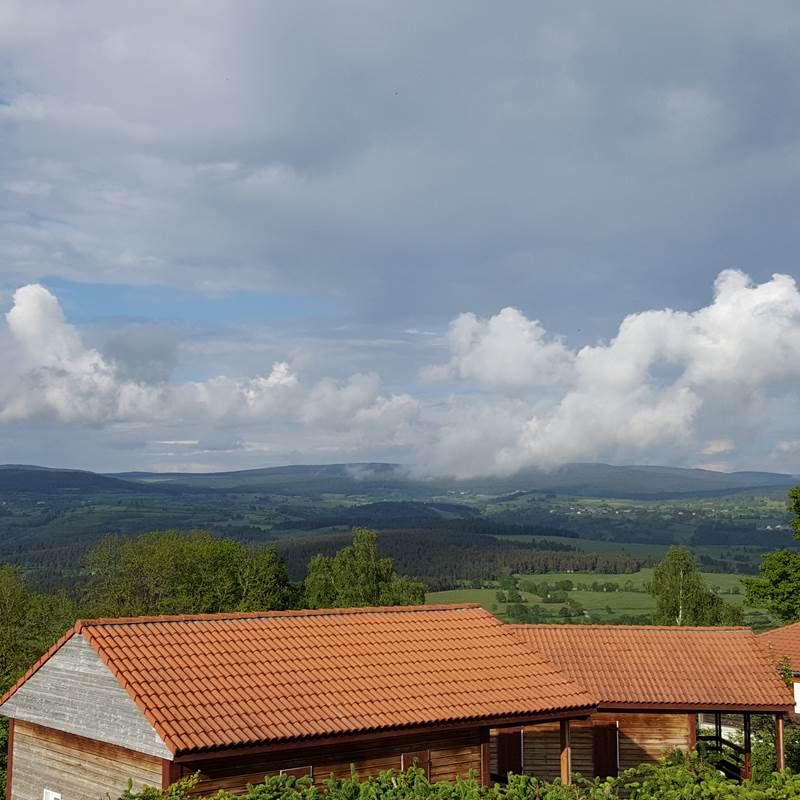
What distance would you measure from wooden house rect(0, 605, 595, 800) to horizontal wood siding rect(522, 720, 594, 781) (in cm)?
389

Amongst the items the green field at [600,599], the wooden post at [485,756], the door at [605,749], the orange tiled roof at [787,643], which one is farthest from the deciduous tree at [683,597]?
the green field at [600,599]

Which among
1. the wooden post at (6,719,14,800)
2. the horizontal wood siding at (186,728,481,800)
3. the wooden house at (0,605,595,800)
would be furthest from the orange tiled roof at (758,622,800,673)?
the wooden post at (6,719,14,800)

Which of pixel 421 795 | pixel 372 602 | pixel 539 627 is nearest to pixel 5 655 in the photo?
pixel 372 602

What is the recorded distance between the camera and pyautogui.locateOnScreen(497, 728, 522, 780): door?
23750mm

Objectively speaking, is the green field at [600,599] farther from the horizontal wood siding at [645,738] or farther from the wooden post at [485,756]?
the wooden post at [485,756]

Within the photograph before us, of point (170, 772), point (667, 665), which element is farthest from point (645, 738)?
point (170, 772)

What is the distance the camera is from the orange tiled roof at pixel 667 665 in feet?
77.4

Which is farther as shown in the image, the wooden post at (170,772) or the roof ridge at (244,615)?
the roof ridge at (244,615)

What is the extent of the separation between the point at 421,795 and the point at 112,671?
8156 mm

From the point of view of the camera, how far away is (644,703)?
→ 23438mm

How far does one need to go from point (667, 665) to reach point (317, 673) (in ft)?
36.8

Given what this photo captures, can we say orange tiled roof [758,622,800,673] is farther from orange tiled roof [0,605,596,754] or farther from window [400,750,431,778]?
window [400,750,431,778]

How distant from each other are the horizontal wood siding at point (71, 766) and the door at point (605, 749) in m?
12.7

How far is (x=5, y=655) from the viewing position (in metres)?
50.3
